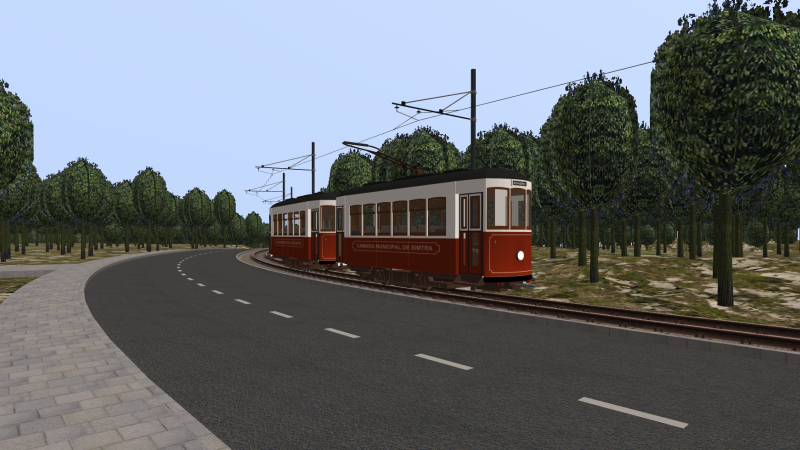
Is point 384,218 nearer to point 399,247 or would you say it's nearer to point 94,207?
point 399,247

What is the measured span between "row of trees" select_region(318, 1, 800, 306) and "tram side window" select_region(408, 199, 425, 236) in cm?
662

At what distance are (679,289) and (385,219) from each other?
32.4 feet

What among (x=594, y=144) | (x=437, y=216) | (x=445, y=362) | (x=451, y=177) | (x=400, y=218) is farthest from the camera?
(x=594, y=144)

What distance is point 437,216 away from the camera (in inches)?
606

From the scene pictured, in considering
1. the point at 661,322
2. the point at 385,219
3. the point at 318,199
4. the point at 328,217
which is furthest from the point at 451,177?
the point at 318,199

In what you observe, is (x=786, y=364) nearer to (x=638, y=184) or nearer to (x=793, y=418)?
(x=793, y=418)

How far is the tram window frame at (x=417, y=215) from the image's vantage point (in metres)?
15.9

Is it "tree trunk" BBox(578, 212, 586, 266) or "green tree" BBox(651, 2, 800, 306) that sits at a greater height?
"green tree" BBox(651, 2, 800, 306)

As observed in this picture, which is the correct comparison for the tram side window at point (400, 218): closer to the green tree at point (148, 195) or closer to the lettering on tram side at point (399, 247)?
the lettering on tram side at point (399, 247)

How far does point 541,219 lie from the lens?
39406 millimetres

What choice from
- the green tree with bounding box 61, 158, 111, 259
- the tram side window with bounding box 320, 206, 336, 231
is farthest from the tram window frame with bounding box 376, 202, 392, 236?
the green tree with bounding box 61, 158, 111, 259

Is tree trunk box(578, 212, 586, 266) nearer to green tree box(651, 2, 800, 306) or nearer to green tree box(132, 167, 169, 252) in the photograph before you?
green tree box(651, 2, 800, 306)

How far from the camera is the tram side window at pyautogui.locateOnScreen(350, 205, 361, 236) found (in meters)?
19.1

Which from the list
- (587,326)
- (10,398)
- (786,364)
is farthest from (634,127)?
(10,398)
